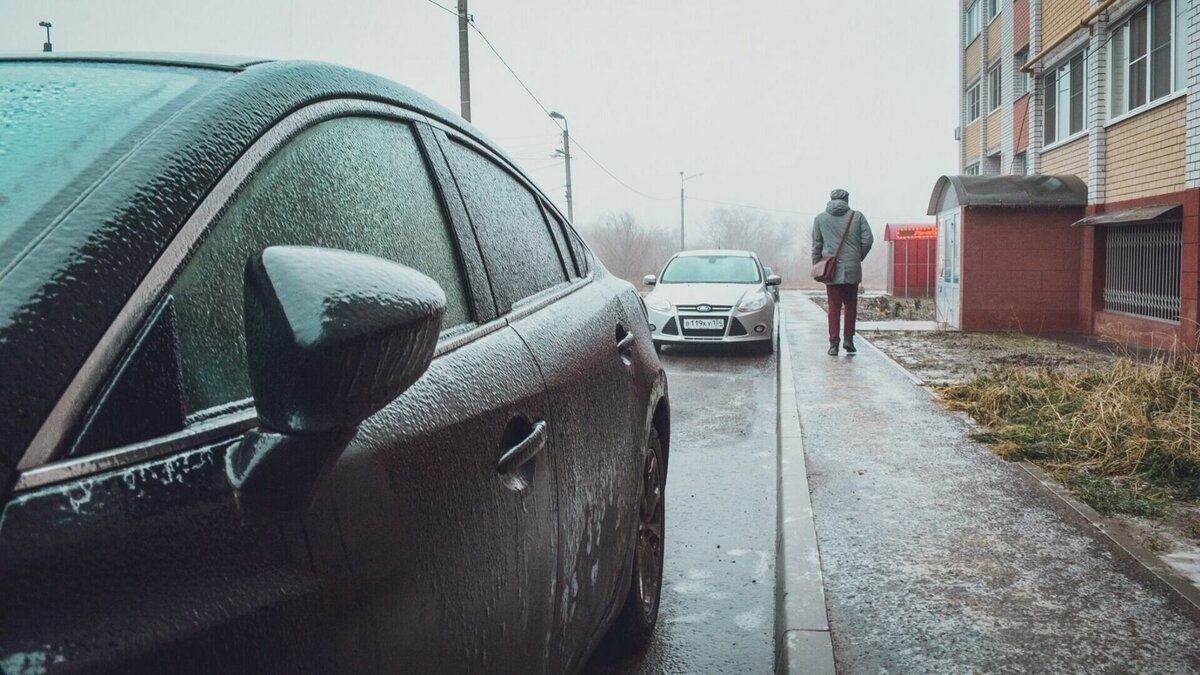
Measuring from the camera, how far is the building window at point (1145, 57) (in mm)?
14141

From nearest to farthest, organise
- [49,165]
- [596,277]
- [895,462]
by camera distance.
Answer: [49,165], [596,277], [895,462]

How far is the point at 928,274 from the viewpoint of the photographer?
110 ft

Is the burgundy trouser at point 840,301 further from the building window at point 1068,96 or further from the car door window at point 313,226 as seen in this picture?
the car door window at point 313,226

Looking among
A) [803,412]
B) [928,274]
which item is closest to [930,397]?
[803,412]

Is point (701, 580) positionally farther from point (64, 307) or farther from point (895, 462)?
point (64, 307)

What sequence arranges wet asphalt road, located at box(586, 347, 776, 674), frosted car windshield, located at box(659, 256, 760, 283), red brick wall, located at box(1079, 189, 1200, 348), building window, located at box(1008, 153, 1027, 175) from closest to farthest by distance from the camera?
wet asphalt road, located at box(586, 347, 776, 674)
red brick wall, located at box(1079, 189, 1200, 348)
frosted car windshield, located at box(659, 256, 760, 283)
building window, located at box(1008, 153, 1027, 175)

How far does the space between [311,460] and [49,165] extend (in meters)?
0.58

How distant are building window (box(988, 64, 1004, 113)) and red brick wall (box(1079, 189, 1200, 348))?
41.2 ft

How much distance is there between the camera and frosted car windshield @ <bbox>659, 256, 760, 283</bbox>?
15.2 m

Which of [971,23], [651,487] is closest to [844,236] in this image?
[651,487]

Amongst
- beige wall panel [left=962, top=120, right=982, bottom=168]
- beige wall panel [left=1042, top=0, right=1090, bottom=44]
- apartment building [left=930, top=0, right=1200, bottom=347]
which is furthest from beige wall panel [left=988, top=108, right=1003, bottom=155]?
beige wall panel [left=1042, top=0, right=1090, bottom=44]

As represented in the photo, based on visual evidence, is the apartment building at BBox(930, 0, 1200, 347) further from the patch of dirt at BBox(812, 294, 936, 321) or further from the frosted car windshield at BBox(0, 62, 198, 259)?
the frosted car windshield at BBox(0, 62, 198, 259)

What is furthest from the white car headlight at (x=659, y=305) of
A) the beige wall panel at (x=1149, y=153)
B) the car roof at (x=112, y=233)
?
the car roof at (x=112, y=233)

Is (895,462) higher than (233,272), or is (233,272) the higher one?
(233,272)
